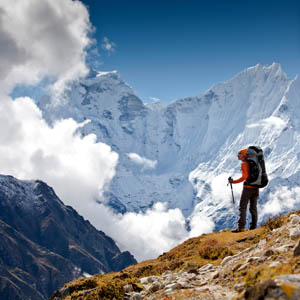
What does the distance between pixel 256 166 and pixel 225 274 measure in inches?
320

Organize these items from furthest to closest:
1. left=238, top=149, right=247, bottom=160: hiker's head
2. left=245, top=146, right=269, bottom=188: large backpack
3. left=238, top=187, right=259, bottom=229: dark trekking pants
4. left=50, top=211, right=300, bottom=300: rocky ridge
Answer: left=238, top=187, right=259, bottom=229: dark trekking pants, left=238, top=149, right=247, bottom=160: hiker's head, left=245, top=146, right=269, bottom=188: large backpack, left=50, top=211, right=300, bottom=300: rocky ridge

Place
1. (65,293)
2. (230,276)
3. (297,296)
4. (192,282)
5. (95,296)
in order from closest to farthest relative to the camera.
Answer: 1. (297,296)
2. (230,276)
3. (192,282)
4. (95,296)
5. (65,293)

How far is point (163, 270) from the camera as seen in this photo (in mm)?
14844

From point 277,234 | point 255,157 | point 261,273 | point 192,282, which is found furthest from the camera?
point 255,157

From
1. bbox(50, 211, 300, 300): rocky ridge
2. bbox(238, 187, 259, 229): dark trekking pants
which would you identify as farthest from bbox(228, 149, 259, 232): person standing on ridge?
bbox(50, 211, 300, 300): rocky ridge

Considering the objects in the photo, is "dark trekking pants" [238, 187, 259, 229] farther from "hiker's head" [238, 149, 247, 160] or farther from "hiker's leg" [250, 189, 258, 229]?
"hiker's head" [238, 149, 247, 160]

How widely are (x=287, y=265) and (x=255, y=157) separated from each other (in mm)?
9863

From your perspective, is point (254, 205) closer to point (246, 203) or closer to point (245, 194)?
point (246, 203)

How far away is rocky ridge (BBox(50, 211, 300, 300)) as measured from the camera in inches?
246

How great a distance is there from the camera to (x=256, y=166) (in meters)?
17.0

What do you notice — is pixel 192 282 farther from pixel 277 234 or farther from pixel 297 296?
pixel 297 296

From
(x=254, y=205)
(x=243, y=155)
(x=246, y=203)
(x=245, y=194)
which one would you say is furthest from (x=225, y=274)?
(x=254, y=205)

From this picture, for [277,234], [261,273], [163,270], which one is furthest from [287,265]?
[163,270]

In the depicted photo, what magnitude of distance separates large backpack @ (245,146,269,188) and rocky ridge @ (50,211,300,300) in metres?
1.90
